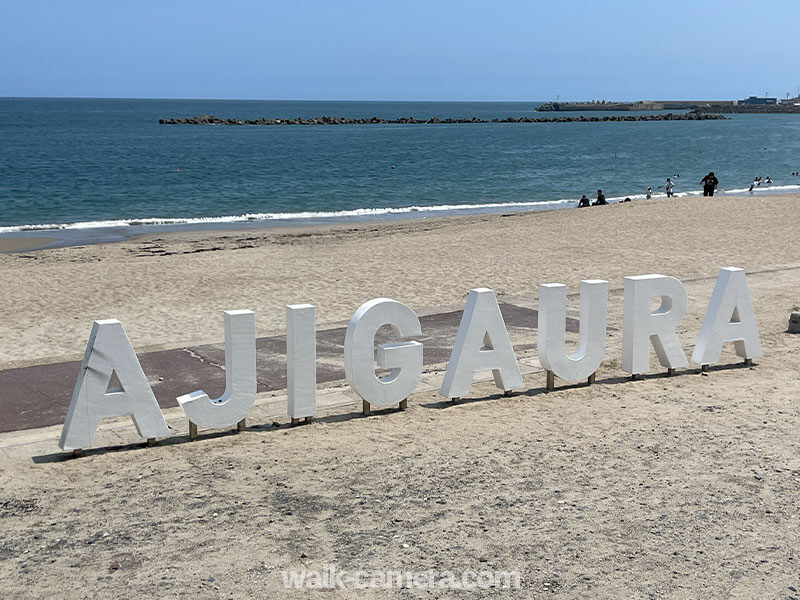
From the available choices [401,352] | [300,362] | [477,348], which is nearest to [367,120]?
[477,348]

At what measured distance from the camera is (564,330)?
906 cm

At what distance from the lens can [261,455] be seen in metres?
7.20

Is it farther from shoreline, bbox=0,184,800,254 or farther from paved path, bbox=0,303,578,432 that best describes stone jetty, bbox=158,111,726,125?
paved path, bbox=0,303,578,432

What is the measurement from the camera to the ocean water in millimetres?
37750

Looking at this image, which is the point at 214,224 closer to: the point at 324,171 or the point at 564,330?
the point at 324,171

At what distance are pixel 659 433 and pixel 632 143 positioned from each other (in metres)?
90.5

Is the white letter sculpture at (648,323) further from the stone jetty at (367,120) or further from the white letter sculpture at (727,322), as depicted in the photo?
the stone jetty at (367,120)

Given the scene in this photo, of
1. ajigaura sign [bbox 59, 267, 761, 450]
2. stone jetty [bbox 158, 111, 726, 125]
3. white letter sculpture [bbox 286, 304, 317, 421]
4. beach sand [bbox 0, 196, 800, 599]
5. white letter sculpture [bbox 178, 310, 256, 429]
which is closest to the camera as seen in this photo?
beach sand [bbox 0, 196, 800, 599]

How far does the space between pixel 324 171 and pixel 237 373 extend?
160ft

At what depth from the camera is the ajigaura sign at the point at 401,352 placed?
286 inches

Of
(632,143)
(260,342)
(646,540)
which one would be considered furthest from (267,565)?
(632,143)

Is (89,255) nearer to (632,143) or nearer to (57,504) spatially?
(57,504)

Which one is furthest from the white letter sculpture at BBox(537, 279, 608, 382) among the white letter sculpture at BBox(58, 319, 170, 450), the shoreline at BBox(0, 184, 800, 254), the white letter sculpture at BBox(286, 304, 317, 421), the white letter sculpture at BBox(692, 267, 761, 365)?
the shoreline at BBox(0, 184, 800, 254)

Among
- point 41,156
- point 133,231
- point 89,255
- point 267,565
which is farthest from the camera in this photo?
point 41,156
